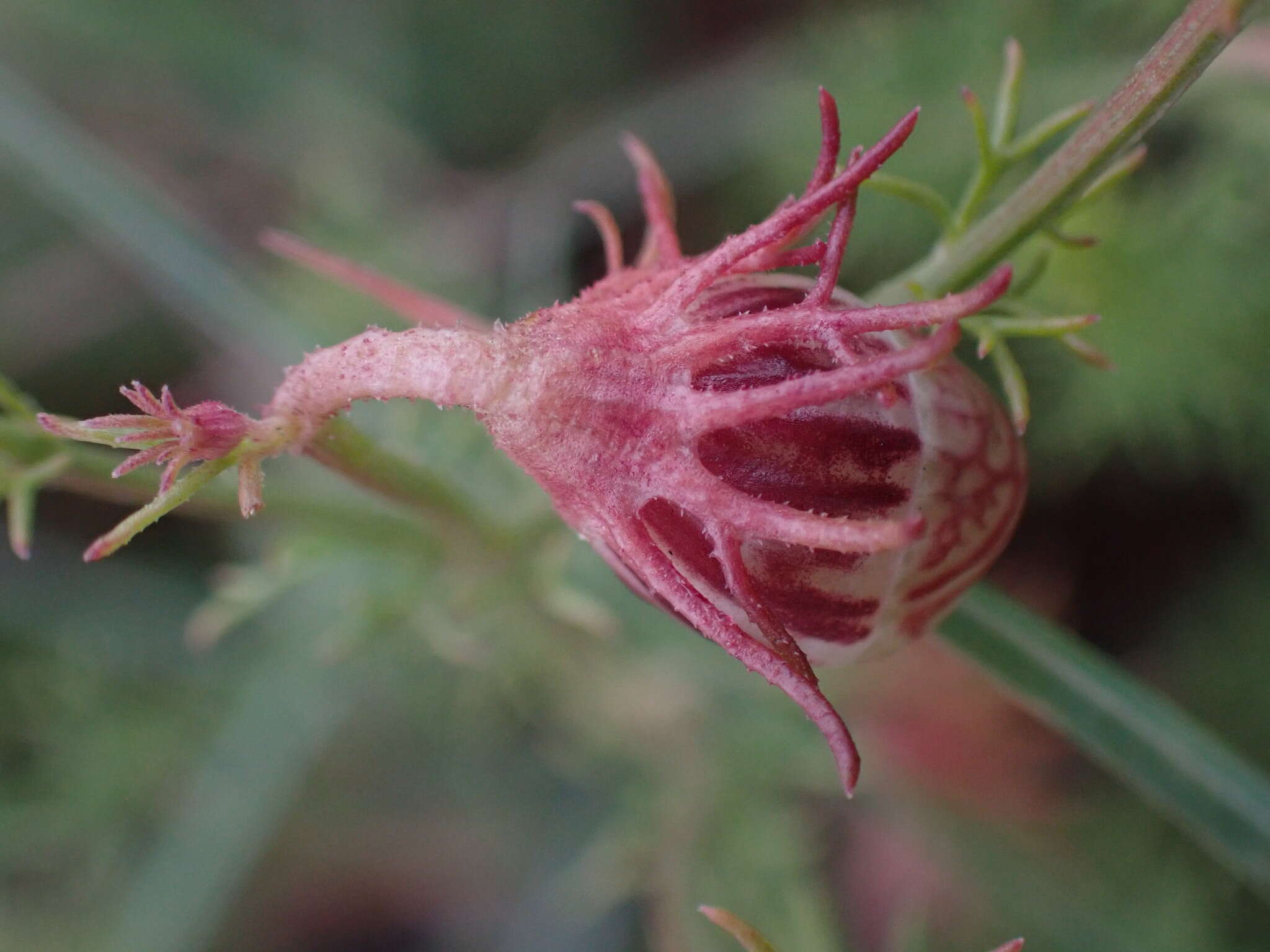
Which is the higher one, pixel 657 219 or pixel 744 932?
pixel 657 219

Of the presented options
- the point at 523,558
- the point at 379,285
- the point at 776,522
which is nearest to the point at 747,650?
the point at 776,522

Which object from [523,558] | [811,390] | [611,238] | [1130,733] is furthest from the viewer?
[523,558]

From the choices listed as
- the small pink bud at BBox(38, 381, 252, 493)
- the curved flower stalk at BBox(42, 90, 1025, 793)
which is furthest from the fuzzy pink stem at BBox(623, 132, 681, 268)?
the small pink bud at BBox(38, 381, 252, 493)

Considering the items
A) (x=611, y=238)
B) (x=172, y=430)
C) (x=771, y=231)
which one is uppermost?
(x=771, y=231)

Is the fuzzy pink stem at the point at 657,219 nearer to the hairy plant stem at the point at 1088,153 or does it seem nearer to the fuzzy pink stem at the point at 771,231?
the fuzzy pink stem at the point at 771,231

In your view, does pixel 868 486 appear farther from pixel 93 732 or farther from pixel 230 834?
pixel 93 732

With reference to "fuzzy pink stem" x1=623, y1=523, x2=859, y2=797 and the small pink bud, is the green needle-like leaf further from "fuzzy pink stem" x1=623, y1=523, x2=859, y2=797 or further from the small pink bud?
the small pink bud

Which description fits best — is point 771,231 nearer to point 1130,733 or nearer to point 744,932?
point 744,932
